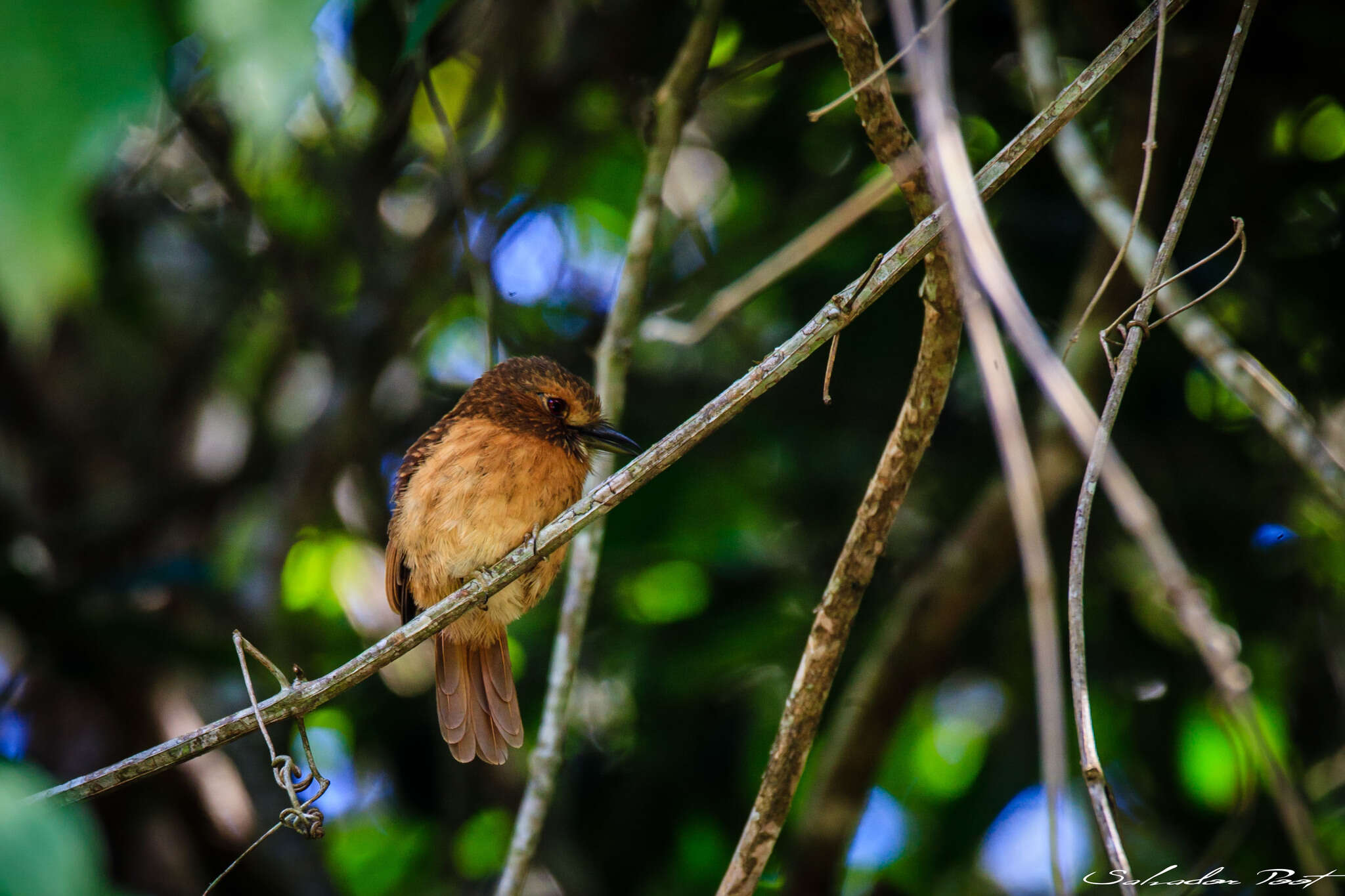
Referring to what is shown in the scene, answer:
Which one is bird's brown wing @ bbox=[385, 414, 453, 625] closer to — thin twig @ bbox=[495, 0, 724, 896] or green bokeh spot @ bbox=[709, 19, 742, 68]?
thin twig @ bbox=[495, 0, 724, 896]

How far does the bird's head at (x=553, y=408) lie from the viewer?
3367 millimetres

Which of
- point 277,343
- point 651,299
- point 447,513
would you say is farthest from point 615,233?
point 447,513

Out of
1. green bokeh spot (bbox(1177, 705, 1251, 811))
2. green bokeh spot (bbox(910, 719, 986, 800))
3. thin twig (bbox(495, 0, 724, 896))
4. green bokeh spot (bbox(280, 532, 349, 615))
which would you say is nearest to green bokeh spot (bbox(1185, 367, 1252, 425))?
green bokeh spot (bbox(1177, 705, 1251, 811))

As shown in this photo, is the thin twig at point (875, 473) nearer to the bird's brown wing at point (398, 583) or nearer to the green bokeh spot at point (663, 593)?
the bird's brown wing at point (398, 583)

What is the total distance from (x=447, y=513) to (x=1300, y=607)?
3056 millimetres

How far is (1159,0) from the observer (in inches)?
71.0

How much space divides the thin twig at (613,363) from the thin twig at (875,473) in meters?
0.68

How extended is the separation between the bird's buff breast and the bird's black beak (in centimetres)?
12

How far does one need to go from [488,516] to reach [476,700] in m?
0.53

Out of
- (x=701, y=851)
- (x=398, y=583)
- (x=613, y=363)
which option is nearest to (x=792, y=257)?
(x=613, y=363)

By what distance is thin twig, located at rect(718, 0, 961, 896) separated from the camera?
76.0 inches

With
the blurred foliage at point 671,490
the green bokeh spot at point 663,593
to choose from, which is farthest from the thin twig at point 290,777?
the green bokeh spot at point 663,593

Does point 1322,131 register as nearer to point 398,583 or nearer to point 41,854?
point 398,583

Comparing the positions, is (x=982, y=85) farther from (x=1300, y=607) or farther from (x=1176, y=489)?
(x=1300, y=607)
